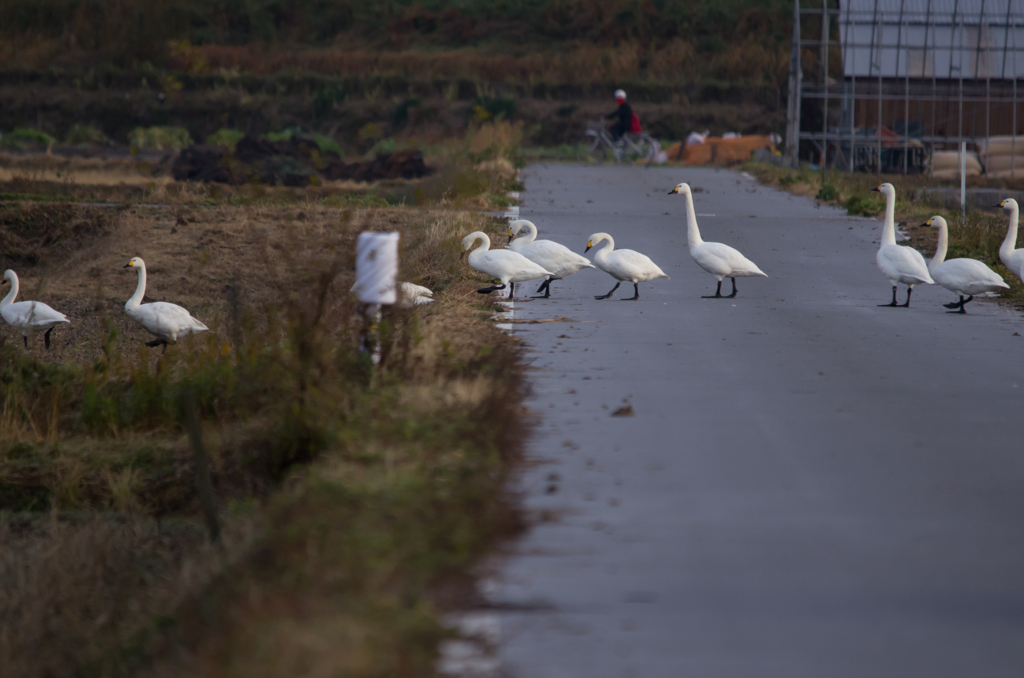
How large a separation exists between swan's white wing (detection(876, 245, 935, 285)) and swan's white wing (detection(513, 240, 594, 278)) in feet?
10.4

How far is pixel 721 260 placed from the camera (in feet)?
41.9

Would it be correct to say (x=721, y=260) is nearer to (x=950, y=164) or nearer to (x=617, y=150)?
(x=950, y=164)

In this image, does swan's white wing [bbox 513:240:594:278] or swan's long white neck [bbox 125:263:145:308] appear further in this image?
swan's long white neck [bbox 125:263:145:308]

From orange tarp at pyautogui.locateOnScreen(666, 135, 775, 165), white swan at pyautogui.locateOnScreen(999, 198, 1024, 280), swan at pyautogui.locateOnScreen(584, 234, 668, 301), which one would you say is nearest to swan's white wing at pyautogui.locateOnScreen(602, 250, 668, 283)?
swan at pyautogui.locateOnScreen(584, 234, 668, 301)

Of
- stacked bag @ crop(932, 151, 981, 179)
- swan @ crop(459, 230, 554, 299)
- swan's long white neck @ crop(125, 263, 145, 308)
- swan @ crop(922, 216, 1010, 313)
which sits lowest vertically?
stacked bag @ crop(932, 151, 981, 179)

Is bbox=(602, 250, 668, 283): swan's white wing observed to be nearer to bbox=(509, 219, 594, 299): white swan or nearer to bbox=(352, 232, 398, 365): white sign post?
bbox=(509, 219, 594, 299): white swan

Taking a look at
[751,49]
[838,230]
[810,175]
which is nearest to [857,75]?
[810,175]

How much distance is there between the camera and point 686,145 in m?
40.4

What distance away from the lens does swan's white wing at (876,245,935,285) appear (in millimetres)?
12102

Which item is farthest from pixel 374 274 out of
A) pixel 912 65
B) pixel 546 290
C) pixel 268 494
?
pixel 912 65

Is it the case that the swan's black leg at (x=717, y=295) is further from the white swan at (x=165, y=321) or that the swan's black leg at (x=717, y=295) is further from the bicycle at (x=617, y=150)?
the bicycle at (x=617, y=150)

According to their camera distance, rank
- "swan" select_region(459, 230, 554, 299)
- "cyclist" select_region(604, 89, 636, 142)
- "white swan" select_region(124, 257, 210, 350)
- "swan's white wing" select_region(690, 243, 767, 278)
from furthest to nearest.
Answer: "cyclist" select_region(604, 89, 636, 142) → "white swan" select_region(124, 257, 210, 350) → "swan's white wing" select_region(690, 243, 767, 278) → "swan" select_region(459, 230, 554, 299)

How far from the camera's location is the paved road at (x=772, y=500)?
431cm

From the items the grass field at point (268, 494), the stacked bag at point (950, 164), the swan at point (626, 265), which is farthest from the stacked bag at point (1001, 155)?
the grass field at point (268, 494)
